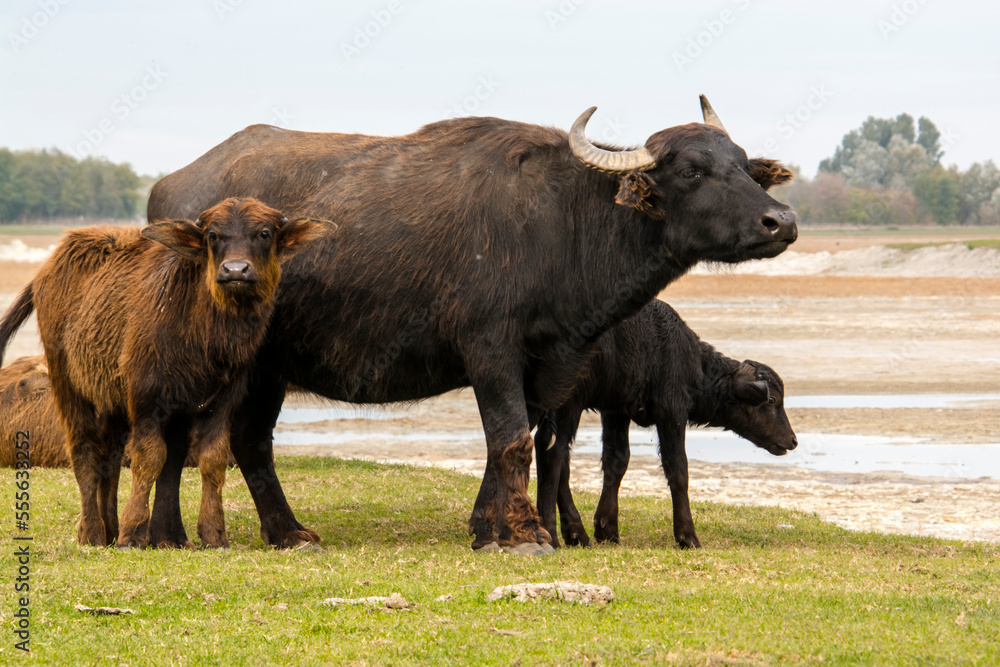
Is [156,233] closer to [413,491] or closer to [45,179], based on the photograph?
[413,491]

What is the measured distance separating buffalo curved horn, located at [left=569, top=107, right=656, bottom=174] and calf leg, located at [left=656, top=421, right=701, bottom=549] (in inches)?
116

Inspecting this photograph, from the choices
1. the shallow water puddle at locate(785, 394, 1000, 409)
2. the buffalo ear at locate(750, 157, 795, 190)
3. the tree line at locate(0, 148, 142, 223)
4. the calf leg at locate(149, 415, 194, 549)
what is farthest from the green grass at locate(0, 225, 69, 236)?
the buffalo ear at locate(750, 157, 795, 190)

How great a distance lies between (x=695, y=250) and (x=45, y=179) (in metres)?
90.9

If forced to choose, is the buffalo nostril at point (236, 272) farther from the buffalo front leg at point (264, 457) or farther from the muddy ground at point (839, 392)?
the muddy ground at point (839, 392)

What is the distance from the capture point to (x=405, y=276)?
30.5 ft

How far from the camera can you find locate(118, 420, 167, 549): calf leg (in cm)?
852

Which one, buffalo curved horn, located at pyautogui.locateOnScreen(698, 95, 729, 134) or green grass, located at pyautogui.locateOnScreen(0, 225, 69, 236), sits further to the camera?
green grass, located at pyautogui.locateOnScreen(0, 225, 69, 236)

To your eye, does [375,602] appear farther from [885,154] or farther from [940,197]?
[885,154]

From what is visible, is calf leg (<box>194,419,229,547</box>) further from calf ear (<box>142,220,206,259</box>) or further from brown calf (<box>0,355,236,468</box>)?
brown calf (<box>0,355,236,468</box>)

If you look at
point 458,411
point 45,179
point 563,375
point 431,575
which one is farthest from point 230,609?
point 45,179

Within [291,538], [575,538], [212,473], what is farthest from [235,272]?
[575,538]

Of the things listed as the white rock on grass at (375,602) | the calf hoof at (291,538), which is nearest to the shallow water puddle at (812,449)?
the calf hoof at (291,538)

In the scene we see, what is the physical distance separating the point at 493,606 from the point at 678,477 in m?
4.25

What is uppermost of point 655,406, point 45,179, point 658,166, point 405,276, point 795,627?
point 45,179
